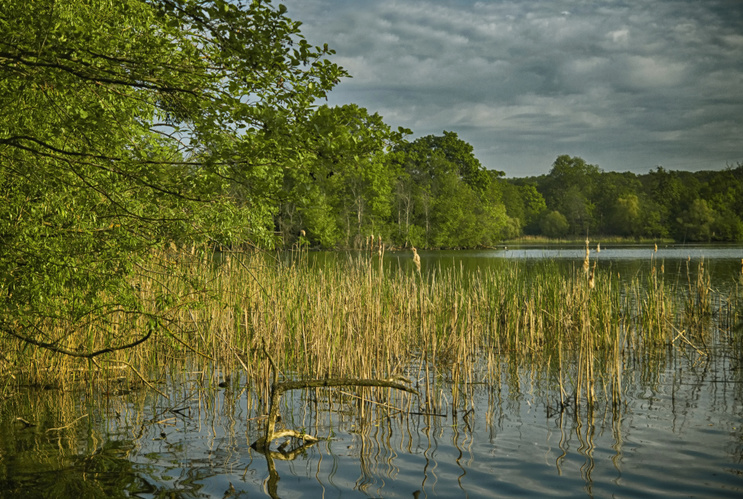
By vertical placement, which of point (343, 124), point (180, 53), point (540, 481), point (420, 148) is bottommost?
point (540, 481)

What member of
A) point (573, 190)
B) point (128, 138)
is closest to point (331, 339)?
point (128, 138)

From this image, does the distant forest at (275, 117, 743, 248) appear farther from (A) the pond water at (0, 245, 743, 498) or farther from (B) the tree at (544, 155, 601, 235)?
(A) the pond water at (0, 245, 743, 498)

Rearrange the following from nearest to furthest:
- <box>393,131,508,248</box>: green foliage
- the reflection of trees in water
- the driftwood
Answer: the reflection of trees in water → the driftwood → <box>393,131,508,248</box>: green foliage

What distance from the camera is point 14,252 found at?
470 cm

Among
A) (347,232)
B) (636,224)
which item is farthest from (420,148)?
(636,224)

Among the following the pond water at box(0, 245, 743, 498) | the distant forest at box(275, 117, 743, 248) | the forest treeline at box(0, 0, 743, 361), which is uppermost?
the distant forest at box(275, 117, 743, 248)

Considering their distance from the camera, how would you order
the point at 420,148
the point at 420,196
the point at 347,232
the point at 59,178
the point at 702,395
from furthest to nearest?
the point at 420,148 → the point at 420,196 → the point at 347,232 → the point at 702,395 → the point at 59,178

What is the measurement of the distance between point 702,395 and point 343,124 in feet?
17.4

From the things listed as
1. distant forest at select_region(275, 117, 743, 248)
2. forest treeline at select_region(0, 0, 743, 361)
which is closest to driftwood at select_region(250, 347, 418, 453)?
forest treeline at select_region(0, 0, 743, 361)

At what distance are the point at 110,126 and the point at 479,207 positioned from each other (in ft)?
189

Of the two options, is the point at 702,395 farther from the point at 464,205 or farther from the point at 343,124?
the point at 464,205

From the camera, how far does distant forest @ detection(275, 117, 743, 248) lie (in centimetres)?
5059

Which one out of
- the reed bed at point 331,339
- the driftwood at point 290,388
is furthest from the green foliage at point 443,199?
the driftwood at point 290,388

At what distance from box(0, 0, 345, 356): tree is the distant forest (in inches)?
896
